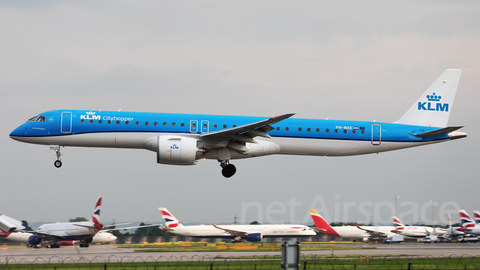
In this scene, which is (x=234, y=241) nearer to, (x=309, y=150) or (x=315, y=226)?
(x=315, y=226)

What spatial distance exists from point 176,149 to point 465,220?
5245 centimetres

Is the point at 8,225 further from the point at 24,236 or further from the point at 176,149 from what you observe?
the point at 176,149

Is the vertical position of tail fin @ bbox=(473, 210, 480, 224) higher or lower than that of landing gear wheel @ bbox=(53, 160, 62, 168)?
lower

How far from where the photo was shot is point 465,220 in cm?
6994

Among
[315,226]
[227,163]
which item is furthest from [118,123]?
[315,226]

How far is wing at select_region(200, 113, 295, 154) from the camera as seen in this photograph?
3278 centimetres

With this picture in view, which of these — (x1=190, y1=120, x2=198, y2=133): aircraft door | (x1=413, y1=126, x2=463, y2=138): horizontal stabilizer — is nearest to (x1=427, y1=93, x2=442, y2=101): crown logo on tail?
(x1=413, y1=126, x2=463, y2=138): horizontal stabilizer

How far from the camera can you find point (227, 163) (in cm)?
3641

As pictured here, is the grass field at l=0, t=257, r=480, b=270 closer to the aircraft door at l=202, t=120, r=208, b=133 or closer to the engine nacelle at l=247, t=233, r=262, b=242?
the aircraft door at l=202, t=120, r=208, b=133

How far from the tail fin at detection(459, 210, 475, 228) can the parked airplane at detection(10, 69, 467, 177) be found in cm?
3531

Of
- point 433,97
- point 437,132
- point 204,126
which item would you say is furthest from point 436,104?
point 204,126

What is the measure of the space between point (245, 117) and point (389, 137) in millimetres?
11242

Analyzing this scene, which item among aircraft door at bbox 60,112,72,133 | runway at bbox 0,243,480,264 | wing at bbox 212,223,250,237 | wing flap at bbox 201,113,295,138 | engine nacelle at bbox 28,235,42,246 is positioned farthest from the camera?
wing at bbox 212,223,250,237

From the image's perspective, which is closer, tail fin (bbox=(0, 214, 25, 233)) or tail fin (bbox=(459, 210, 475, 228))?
tail fin (bbox=(0, 214, 25, 233))
